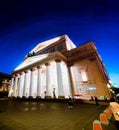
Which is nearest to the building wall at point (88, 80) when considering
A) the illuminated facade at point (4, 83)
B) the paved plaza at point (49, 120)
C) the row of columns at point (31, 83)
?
the row of columns at point (31, 83)

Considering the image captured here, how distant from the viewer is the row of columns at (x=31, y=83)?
20375 mm

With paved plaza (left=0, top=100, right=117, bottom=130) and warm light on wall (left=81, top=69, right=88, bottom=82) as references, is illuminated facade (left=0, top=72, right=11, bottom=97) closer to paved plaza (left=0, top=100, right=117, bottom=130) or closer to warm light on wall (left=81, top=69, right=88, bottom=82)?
warm light on wall (left=81, top=69, right=88, bottom=82)

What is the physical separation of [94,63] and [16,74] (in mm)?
27511

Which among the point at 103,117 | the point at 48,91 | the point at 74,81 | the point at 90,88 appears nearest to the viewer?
the point at 103,117

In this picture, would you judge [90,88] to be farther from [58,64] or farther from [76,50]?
[76,50]

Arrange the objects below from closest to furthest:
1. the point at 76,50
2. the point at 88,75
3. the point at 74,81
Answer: the point at 88,75 → the point at 74,81 → the point at 76,50

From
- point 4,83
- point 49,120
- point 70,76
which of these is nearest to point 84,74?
point 70,76

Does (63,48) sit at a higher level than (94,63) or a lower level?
higher

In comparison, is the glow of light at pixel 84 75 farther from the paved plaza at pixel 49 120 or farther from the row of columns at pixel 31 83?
the paved plaza at pixel 49 120

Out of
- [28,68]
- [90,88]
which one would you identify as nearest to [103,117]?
[90,88]

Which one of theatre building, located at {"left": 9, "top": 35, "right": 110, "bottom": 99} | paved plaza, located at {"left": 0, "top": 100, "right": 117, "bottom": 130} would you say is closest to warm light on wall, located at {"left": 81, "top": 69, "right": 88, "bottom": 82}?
theatre building, located at {"left": 9, "top": 35, "right": 110, "bottom": 99}

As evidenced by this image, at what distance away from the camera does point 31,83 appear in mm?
24844

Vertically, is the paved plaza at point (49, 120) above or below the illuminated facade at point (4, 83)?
below

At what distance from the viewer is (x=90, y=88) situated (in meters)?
21.9
